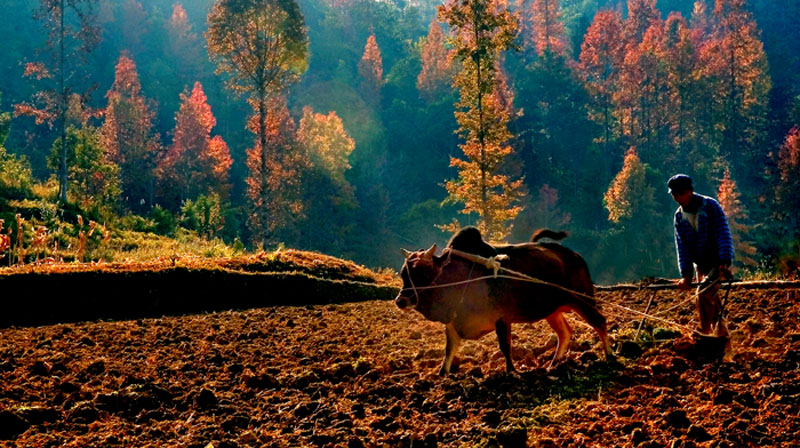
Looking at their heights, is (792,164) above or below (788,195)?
above

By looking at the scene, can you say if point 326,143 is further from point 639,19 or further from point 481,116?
point 639,19

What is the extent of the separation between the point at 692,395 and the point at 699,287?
6.02 feet

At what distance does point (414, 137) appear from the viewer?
221 feet

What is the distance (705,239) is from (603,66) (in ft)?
201

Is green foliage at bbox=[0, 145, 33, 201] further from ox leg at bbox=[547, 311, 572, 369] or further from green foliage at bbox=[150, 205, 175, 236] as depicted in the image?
ox leg at bbox=[547, 311, 572, 369]

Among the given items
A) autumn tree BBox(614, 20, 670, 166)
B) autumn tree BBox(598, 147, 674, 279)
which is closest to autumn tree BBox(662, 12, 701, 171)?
autumn tree BBox(614, 20, 670, 166)

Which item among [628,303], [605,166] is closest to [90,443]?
[628,303]

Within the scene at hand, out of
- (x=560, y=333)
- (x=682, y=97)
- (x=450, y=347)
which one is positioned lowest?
(x=450, y=347)

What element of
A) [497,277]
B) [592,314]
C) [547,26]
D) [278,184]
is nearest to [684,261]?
[592,314]

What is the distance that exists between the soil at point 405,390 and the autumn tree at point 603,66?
5438 cm

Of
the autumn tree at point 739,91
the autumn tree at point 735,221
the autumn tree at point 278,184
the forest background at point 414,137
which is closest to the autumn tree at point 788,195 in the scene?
the forest background at point 414,137

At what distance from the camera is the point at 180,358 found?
892cm

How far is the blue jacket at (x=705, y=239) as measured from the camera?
23.7ft

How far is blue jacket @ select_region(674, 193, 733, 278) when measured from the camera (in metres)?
7.23
